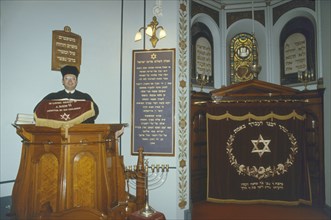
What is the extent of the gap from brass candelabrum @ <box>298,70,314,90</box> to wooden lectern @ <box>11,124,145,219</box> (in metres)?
4.43

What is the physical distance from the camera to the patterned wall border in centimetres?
392

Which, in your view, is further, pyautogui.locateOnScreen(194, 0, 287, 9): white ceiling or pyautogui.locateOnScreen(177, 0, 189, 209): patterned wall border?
pyautogui.locateOnScreen(194, 0, 287, 9): white ceiling

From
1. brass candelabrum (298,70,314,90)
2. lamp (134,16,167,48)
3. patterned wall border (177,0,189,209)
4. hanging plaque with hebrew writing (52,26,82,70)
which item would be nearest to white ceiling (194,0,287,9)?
brass candelabrum (298,70,314,90)

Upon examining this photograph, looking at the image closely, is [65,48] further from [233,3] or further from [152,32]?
[233,3]

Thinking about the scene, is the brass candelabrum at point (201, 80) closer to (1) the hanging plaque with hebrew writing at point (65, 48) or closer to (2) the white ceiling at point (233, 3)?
(2) the white ceiling at point (233, 3)

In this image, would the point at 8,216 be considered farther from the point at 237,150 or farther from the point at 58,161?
the point at 237,150

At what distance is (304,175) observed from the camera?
476 cm

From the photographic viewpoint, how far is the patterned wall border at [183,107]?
3916 millimetres

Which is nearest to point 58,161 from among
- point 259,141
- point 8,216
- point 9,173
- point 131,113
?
point 8,216

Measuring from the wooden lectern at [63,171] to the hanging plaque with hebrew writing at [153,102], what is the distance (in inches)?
52.3

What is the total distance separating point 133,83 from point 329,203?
403 cm

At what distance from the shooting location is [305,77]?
5.20m

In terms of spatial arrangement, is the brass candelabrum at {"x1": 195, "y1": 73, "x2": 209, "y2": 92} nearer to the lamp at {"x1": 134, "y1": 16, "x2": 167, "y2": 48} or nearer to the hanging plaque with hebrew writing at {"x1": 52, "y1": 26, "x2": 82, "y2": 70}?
the lamp at {"x1": 134, "y1": 16, "x2": 167, "y2": 48}

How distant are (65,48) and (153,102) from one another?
1.56 meters
